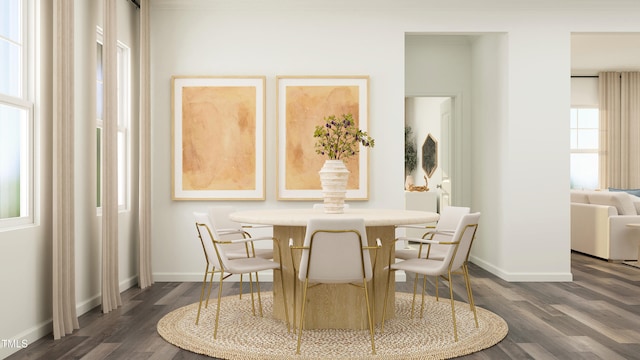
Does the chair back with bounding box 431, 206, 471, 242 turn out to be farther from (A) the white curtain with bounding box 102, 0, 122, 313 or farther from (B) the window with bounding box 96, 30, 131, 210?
(B) the window with bounding box 96, 30, 131, 210

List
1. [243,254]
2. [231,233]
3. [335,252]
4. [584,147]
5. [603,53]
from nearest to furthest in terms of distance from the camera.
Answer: [335,252]
[243,254]
[231,233]
[603,53]
[584,147]

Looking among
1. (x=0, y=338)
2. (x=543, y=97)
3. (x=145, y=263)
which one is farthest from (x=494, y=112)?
(x=0, y=338)

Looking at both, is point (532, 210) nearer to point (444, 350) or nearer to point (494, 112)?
point (494, 112)

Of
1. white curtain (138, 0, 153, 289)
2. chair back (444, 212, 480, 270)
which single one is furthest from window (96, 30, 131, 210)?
chair back (444, 212, 480, 270)

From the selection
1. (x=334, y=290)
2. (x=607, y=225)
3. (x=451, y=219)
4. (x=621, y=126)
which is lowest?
(x=334, y=290)

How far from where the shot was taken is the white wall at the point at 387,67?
5461 mm

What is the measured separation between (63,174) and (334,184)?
6.19ft

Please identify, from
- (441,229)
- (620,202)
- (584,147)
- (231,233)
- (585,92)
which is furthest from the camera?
(584,147)

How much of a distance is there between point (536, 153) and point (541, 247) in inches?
39.6

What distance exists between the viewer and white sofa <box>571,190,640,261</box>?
6516mm

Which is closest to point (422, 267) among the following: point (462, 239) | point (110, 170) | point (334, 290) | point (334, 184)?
point (462, 239)

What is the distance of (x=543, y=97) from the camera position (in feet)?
18.1

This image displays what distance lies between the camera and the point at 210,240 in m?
3.46

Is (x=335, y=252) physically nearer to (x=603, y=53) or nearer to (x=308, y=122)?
(x=308, y=122)
